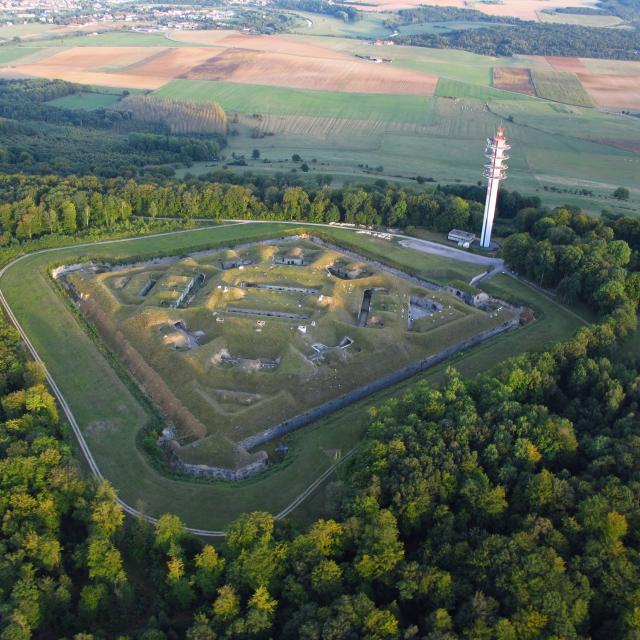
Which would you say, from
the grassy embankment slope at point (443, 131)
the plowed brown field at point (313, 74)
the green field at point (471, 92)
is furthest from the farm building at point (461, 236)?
the plowed brown field at point (313, 74)

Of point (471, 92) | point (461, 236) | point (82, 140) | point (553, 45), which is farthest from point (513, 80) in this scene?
point (82, 140)

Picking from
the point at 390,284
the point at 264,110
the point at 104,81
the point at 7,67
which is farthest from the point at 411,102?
the point at 7,67

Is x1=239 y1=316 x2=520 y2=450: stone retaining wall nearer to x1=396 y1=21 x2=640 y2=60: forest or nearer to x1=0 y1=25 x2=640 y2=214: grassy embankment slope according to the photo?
x1=0 y1=25 x2=640 y2=214: grassy embankment slope

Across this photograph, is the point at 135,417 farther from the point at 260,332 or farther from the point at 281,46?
the point at 281,46

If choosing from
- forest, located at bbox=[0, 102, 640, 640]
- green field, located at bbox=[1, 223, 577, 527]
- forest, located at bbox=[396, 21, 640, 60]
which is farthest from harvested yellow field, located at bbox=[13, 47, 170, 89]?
forest, located at bbox=[0, 102, 640, 640]

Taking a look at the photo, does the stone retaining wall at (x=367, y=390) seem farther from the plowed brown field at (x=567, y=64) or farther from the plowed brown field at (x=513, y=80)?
the plowed brown field at (x=567, y=64)
